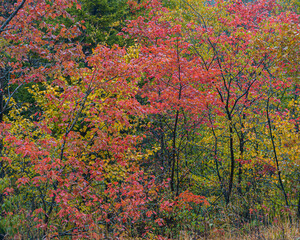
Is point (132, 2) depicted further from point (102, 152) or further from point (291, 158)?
point (291, 158)

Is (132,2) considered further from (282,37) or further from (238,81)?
(282,37)

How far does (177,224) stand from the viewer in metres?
7.82

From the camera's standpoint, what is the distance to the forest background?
5.46 m

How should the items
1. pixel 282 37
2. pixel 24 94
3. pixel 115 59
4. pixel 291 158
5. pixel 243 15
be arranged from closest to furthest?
pixel 282 37, pixel 115 59, pixel 291 158, pixel 243 15, pixel 24 94

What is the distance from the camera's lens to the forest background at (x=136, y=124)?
5.46 metres

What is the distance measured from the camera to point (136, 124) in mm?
9086

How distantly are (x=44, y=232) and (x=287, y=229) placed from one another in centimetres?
479

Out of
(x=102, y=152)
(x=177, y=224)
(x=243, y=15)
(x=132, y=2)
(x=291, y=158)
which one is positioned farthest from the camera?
(x=132, y=2)

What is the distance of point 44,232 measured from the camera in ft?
17.9

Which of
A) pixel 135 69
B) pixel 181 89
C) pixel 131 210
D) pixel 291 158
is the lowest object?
pixel 131 210

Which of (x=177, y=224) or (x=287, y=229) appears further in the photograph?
(x=177, y=224)

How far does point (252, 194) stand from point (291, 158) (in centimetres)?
276

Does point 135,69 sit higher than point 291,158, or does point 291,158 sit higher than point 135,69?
point 135,69

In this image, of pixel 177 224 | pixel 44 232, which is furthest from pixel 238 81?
pixel 44 232
